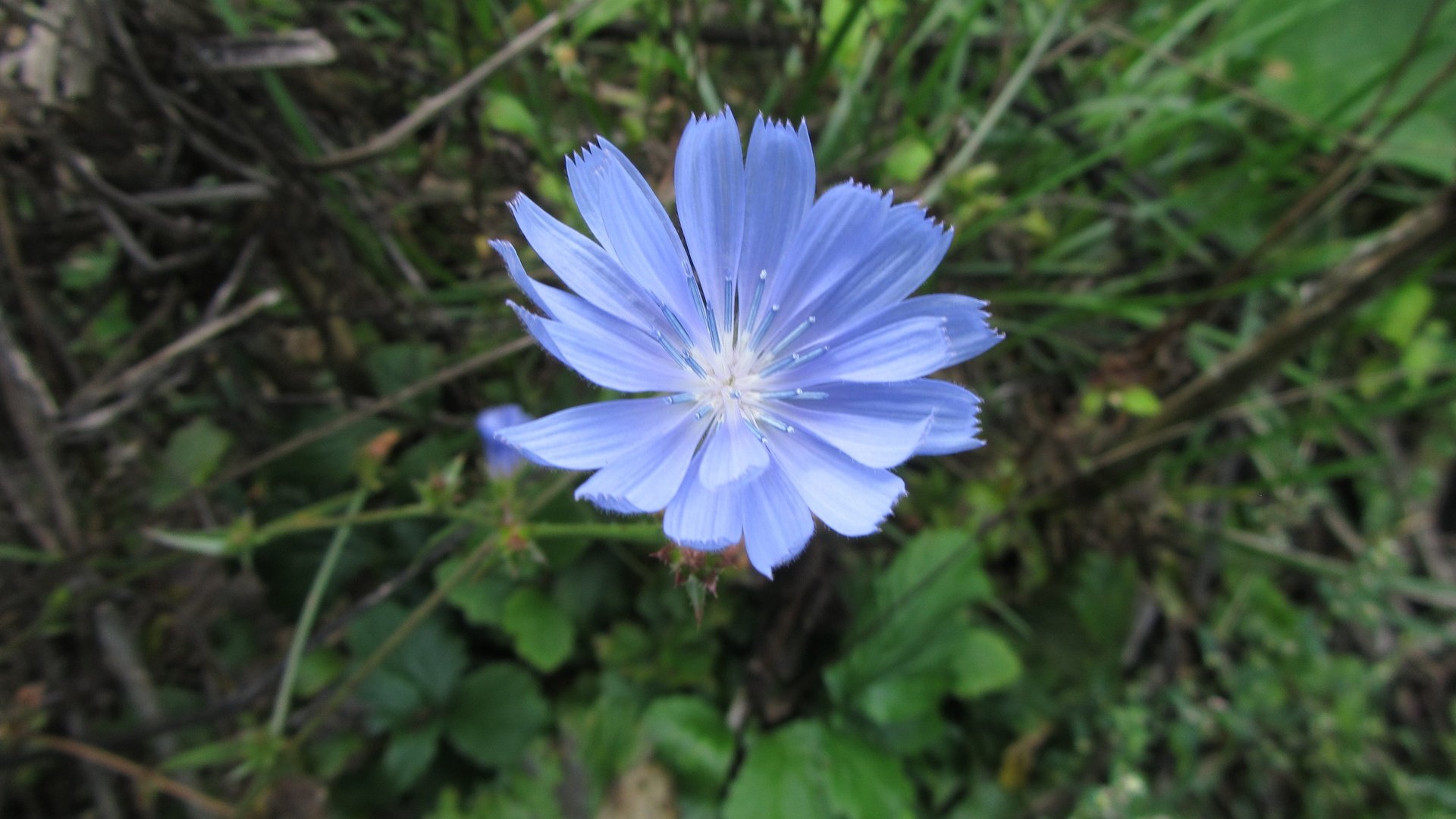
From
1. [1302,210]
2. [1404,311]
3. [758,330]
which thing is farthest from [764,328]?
[1404,311]

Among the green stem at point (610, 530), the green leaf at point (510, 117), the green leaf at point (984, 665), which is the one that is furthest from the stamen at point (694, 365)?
the green leaf at point (984, 665)

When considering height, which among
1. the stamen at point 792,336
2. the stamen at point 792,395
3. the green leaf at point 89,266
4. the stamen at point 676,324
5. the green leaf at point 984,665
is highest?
the green leaf at point 89,266

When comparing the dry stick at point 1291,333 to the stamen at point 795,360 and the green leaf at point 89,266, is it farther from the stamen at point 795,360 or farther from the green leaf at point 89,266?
the green leaf at point 89,266

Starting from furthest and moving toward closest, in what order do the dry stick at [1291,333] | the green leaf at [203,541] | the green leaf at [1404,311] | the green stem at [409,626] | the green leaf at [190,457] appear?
the green leaf at [1404,311] → the green leaf at [190,457] → the dry stick at [1291,333] → the green leaf at [203,541] → the green stem at [409,626]

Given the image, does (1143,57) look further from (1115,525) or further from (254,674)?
(254,674)

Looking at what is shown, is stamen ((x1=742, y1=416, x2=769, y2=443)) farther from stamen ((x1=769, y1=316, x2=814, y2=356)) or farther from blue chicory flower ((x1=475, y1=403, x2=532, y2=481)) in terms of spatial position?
blue chicory flower ((x1=475, y1=403, x2=532, y2=481))

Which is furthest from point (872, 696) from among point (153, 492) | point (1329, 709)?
point (153, 492)

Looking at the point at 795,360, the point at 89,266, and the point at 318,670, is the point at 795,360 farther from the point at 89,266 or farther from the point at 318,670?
the point at 89,266
